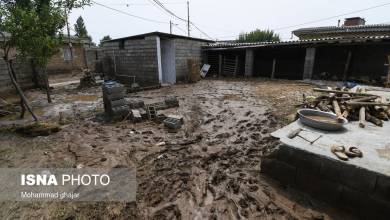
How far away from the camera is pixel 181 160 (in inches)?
150

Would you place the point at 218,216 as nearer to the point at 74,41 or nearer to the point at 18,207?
the point at 18,207

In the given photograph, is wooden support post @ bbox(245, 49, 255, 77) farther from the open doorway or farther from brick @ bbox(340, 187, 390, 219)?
brick @ bbox(340, 187, 390, 219)

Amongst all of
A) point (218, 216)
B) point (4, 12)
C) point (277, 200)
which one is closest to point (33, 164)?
point (218, 216)

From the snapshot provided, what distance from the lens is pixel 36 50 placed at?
5887 millimetres

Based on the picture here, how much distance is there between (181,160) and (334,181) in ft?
7.88

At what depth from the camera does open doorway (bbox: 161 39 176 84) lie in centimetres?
1285

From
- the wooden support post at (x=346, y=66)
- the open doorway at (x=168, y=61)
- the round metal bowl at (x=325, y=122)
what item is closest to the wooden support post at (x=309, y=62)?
the wooden support post at (x=346, y=66)

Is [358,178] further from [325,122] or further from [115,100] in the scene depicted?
[115,100]

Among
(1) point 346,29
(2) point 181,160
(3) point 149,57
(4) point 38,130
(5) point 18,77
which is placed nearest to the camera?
(2) point 181,160

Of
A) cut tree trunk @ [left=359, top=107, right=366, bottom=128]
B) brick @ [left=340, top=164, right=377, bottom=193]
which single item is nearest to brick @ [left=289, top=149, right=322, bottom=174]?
brick @ [left=340, top=164, right=377, bottom=193]

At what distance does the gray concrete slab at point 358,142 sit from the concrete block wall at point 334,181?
0.09 meters

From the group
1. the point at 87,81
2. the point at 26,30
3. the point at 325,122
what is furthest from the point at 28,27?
the point at 87,81

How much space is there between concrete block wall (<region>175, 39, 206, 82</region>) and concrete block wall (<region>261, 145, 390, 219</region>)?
429 inches

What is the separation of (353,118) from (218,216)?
374 cm
